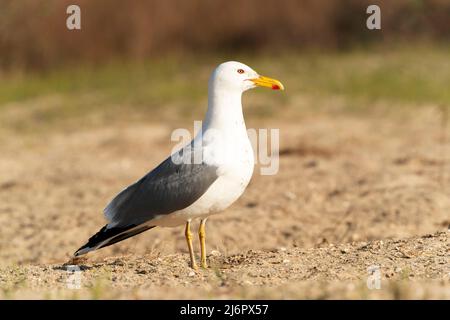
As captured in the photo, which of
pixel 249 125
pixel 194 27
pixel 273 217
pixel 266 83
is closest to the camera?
pixel 266 83

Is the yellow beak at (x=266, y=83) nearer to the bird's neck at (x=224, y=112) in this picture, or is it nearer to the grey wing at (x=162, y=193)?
the bird's neck at (x=224, y=112)

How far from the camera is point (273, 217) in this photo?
809cm

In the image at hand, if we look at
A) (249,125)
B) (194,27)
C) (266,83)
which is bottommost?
(249,125)

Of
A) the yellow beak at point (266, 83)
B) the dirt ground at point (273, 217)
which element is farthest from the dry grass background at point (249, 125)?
the yellow beak at point (266, 83)

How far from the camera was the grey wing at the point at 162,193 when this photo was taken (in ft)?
17.7

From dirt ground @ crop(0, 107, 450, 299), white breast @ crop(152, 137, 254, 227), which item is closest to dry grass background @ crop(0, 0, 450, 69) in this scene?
dirt ground @ crop(0, 107, 450, 299)

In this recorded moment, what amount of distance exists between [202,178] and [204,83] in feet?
35.4

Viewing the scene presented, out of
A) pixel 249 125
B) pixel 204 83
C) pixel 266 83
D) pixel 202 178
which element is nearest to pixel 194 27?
pixel 204 83

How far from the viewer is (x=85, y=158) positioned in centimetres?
1155

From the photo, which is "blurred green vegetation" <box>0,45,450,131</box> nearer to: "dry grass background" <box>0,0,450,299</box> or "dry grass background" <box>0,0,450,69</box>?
"dry grass background" <box>0,0,450,299</box>

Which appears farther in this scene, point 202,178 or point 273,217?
point 273,217

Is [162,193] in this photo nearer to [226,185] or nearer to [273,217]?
[226,185]

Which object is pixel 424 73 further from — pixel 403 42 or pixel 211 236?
pixel 211 236

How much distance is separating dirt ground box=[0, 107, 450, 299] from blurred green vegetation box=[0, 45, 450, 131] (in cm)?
104
